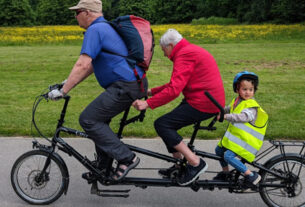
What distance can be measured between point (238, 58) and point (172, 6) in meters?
64.7

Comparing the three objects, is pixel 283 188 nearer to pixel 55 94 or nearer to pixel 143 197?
pixel 143 197

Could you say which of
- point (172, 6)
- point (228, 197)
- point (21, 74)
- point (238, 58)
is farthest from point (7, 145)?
point (172, 6)

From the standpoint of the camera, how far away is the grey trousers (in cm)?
325

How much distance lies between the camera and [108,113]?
329cm

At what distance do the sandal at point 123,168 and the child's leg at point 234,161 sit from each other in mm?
809

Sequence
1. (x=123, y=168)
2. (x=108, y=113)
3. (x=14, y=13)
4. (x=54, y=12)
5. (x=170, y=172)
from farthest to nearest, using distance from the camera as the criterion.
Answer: (x=54, y=12), (x=14, y=13), (x=170, y=172), (x=123, y=168), (x=108, y=113)

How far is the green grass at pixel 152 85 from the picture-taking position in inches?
236

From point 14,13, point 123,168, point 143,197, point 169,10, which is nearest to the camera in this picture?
point 123,168

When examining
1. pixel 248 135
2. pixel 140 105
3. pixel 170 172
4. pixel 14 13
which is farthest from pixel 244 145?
pixel 14 13

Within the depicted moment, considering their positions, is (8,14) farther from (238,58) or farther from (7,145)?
(7,145)

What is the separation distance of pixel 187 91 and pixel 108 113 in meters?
0.71

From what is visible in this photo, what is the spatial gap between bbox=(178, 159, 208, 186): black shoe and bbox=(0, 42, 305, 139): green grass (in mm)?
2238

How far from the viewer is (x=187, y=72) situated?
3.14 m

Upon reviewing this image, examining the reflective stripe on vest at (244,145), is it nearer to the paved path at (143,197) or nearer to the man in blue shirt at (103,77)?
the paved path at (143,197)
